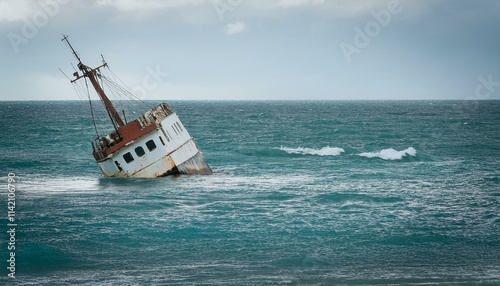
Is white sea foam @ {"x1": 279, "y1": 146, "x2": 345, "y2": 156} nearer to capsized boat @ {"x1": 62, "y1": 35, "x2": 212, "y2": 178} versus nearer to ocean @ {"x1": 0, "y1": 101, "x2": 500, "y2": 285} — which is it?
ocean @ {"x1": 0, "y1": 101, "x2": 500, "y2": 285}

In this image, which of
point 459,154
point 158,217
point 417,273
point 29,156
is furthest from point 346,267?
point 29,156

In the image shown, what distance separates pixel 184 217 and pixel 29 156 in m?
28.6

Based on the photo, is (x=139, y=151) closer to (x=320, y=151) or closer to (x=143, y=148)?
(x=143, y=148)

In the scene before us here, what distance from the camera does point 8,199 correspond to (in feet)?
81.4

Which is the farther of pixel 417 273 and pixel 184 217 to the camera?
pixel 184 217

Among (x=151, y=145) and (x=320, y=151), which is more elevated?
(x=151, y=145)

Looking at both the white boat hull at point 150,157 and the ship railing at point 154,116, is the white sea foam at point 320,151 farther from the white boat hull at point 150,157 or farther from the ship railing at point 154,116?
the white boat hull at point 150,157

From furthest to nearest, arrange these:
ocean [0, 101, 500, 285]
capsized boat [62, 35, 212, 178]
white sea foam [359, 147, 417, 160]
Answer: white sea foam [359, 147, 417, 160], capsized boat [62, 35, 212, 178], ocean [0, 101, 500, 285]

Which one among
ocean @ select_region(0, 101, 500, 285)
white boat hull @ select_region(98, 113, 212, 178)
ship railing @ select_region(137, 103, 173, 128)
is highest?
ship railing @ select_region(137, 103, 173, 128)

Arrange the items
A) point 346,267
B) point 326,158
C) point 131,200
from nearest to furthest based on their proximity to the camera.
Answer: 1. point 346,267
2. point 131,200
3. point 326,158

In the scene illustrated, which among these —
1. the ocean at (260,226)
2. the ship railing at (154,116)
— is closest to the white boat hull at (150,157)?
the ship railing at (154,116)

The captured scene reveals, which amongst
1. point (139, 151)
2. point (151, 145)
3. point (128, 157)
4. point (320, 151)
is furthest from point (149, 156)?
point (320, 151)

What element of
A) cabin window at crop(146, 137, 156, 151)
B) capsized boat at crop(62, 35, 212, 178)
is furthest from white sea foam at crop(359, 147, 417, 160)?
cabin window at crop(146, 137, 156, 151)

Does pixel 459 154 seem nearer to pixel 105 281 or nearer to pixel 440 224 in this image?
pixel 440 224
